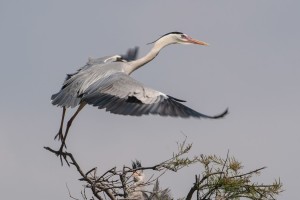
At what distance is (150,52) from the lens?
35.8 ft

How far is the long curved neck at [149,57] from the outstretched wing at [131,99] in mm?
1615

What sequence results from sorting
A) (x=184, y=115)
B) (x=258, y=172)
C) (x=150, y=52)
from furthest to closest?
(x=150, y=52) → (x=184, y=115) → (x=258, y=172)

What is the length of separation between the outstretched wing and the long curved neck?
63.6 inches

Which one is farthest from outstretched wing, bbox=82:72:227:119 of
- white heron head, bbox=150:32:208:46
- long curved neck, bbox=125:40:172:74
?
white heron head, bbox=150:32:208:46

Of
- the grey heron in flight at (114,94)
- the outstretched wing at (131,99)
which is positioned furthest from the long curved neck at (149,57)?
the outstretched wing at (131,99)

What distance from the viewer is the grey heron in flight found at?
769 cm

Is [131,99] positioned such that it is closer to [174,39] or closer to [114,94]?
[114,94]

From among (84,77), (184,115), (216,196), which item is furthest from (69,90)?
(216,196)

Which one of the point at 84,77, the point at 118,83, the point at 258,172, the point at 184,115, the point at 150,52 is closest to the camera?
the point at 258,172

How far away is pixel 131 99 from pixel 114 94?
0.26 m

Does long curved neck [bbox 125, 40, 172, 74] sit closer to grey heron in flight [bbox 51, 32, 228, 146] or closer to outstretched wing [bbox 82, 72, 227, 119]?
grey heron in flight [bbox 51, 32, 228, 146]

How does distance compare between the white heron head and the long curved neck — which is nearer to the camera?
the long curved neck

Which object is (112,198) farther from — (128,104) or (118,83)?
(118,83)

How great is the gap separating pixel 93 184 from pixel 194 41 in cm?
482
